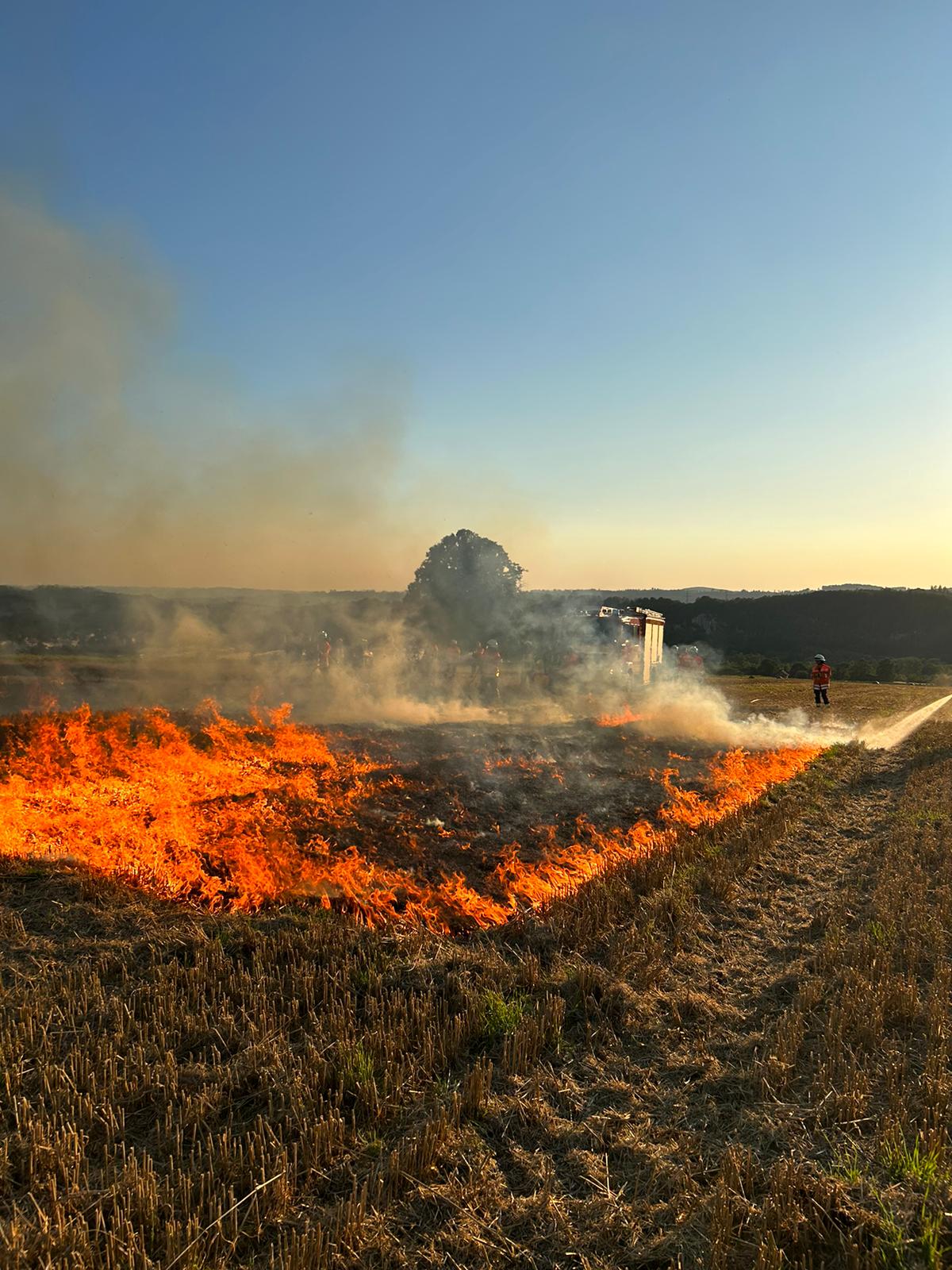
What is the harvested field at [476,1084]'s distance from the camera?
11.0ft

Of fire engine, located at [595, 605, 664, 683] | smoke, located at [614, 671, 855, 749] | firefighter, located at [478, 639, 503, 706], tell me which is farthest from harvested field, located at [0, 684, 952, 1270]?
fire engine, located at [595, 605, 664, 683]

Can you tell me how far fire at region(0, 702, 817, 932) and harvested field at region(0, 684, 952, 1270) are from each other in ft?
2.87

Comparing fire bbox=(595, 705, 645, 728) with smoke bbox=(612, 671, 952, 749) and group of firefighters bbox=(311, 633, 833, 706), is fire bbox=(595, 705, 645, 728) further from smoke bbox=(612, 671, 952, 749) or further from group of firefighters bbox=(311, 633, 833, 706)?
group of firefighters bbox=(311, 633, 833, 706)

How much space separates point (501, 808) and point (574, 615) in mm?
21302

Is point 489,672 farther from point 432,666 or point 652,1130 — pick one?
point 652,1130

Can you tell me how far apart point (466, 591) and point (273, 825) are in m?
33.6

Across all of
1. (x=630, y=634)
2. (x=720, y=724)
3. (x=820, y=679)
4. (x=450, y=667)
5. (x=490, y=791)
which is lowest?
(x=490, y=791)

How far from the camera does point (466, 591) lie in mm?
→ 43344

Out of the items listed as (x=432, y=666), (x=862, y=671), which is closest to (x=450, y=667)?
(x=432, y=666)

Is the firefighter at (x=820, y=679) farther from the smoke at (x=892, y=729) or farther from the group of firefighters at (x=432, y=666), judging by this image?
the group of firefighters at (x=432, y=666)

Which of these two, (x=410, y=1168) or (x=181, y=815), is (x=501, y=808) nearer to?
(x=181, y=815)

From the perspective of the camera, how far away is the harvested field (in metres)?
3.36

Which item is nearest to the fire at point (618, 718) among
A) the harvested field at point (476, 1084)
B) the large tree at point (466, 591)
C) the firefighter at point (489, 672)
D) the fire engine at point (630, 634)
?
the firefighter at point (489, 672)

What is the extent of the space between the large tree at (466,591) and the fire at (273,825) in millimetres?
23044
